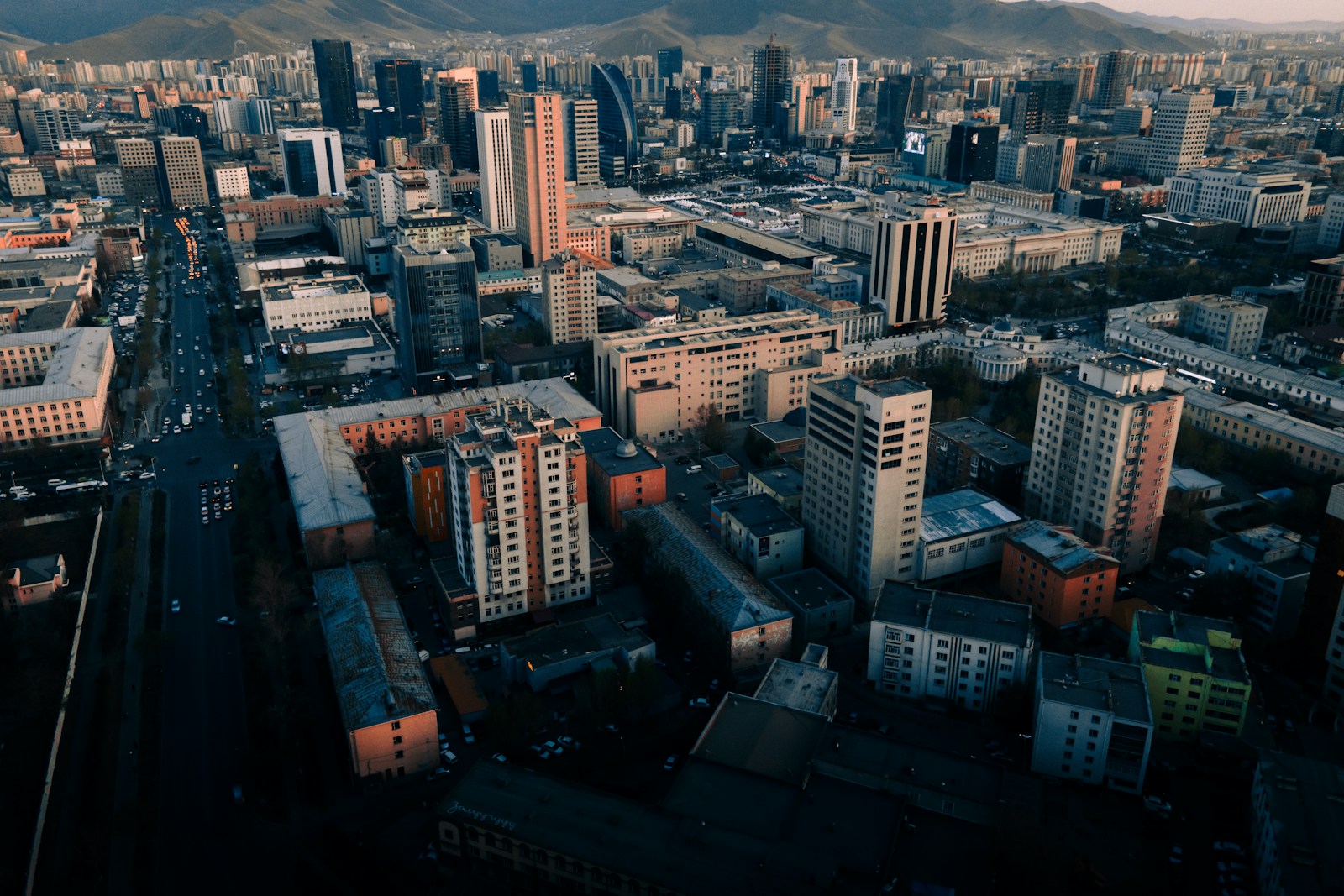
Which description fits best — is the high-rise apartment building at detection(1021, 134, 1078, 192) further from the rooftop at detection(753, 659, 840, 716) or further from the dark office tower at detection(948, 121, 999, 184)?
the rooftop at detection(753, 659, 840, 716)

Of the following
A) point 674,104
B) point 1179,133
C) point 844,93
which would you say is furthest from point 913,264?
point 674,104

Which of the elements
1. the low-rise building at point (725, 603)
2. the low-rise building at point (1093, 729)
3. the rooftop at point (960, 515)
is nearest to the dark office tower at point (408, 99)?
the low-rise building at point (725, 603)

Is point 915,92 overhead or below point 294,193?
overhead

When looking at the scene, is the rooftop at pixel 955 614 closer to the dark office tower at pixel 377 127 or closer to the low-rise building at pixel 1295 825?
the low-rise building at pixel 1295 825

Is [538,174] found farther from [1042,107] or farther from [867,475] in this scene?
[1042,107]

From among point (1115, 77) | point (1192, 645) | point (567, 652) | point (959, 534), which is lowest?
point (567, 652)

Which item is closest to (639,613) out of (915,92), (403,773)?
(403,773)

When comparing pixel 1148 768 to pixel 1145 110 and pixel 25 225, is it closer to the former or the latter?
pixel 25 225

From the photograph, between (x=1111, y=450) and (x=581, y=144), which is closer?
(x=1111, y=450)
